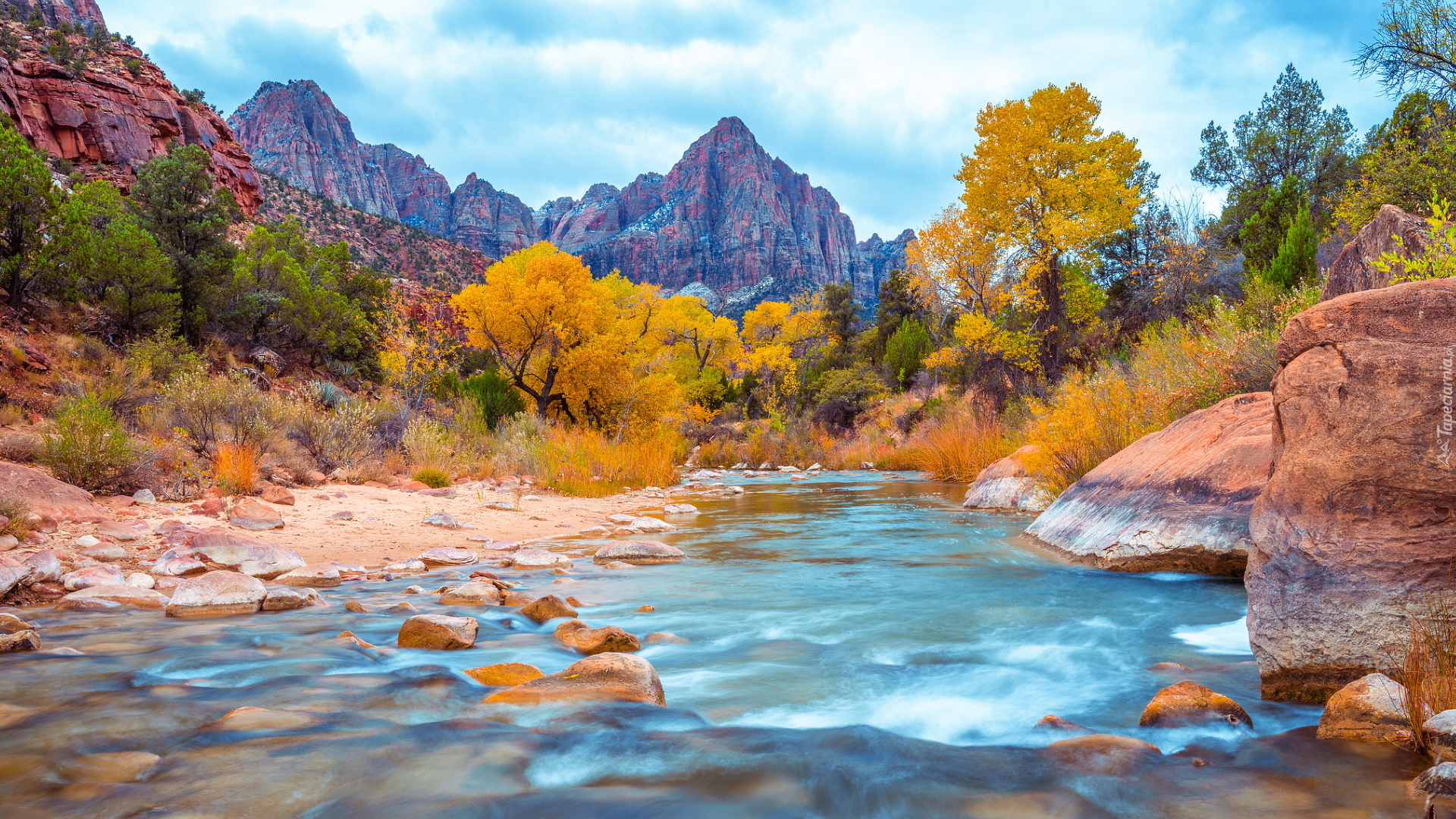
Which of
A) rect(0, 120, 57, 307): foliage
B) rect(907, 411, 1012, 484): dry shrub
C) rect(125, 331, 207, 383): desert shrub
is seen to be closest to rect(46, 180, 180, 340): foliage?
rect(0, 120, 57, 307): foliage

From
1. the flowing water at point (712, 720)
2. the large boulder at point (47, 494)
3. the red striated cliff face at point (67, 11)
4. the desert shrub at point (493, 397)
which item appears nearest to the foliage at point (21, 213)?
the desert shrub at point (493, 397)

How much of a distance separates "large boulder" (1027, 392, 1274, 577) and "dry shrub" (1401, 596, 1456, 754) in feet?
7.79

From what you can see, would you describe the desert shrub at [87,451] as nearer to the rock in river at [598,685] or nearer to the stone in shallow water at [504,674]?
the stone in shallow water at [504,674]

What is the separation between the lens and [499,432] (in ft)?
48.5

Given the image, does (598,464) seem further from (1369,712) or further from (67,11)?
(67,11)

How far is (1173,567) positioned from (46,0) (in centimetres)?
9283

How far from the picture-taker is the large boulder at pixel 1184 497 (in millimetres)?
4812

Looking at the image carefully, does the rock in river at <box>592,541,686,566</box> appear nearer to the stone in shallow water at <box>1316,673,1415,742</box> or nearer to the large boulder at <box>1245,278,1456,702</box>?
the large boulder at <box>1245,278,1456,702</box>

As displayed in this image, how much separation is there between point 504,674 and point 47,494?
201 inches

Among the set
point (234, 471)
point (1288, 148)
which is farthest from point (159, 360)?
point (1288, 148)

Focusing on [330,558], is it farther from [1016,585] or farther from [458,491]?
[1016,585]

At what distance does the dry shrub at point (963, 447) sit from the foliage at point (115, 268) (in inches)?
697

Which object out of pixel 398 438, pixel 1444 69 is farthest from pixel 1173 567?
pixel 1444 69

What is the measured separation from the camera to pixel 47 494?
5422 millimetres
